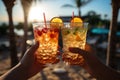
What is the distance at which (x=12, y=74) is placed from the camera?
7.20 feet

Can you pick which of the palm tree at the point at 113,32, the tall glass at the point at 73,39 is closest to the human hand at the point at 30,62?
the tall glass at the point at 73,39

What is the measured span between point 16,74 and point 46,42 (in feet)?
1.78

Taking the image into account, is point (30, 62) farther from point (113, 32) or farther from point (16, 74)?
point (113, 32)

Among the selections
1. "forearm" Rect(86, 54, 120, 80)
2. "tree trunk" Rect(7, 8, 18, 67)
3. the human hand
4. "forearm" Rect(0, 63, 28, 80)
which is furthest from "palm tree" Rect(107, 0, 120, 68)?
"forearm" Rect(0, 63, 28, 80)

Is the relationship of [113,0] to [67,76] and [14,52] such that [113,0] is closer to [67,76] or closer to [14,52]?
[67,76]

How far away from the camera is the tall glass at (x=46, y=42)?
262 cm

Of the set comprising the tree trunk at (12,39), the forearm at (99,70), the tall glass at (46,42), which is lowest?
the tree trunk at (12,39)

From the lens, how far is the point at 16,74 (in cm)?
222

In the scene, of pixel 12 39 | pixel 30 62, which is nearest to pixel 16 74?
pixel 30 62

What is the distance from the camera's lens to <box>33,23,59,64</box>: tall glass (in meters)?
2.62

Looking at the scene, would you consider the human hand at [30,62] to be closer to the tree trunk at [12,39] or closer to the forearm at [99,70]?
the forearm at [99,70]

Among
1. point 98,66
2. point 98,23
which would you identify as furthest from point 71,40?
point 98,23

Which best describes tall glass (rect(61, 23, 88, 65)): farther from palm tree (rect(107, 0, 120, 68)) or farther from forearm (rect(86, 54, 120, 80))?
palm tree (rect(107, 0, 120, 68))

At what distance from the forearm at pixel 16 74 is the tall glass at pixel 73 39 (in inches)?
18.9
